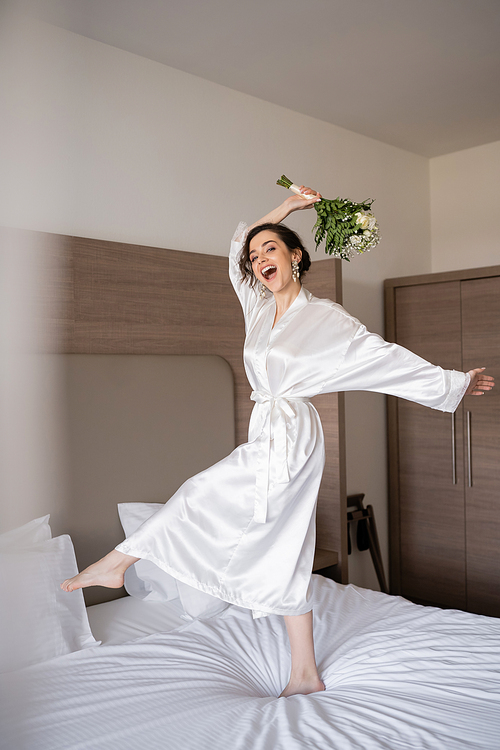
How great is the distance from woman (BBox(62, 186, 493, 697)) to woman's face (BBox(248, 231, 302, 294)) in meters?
0.16

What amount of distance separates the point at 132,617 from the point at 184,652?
0.37m

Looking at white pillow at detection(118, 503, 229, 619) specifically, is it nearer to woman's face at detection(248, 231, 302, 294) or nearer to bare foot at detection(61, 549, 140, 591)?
bare foot at detection(61, 549, 140, 591)

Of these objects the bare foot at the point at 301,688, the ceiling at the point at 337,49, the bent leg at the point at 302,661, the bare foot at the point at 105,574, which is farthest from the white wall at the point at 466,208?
the bare foot at the point at 105,574

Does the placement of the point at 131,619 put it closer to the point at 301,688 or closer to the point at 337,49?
the point at 301,688

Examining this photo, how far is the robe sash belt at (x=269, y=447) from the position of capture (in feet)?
5.90

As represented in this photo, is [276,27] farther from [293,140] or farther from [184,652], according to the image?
[184,652]

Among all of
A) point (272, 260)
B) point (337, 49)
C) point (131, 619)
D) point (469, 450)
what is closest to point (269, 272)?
point (272, 260)

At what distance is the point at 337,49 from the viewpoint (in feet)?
8.96

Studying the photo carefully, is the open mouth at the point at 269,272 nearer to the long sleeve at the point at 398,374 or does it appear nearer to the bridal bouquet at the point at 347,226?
the bridal bouquet at the point at 347,226

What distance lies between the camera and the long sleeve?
179 cm

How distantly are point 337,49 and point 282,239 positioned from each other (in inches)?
51.2

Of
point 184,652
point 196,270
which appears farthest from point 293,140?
point 184,652

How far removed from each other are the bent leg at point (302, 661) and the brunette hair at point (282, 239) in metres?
1.10

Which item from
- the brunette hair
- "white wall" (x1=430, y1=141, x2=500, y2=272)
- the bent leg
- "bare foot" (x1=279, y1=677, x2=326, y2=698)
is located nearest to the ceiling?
"white wall" (x1=430, y1=141, x2=500, y2=272)
